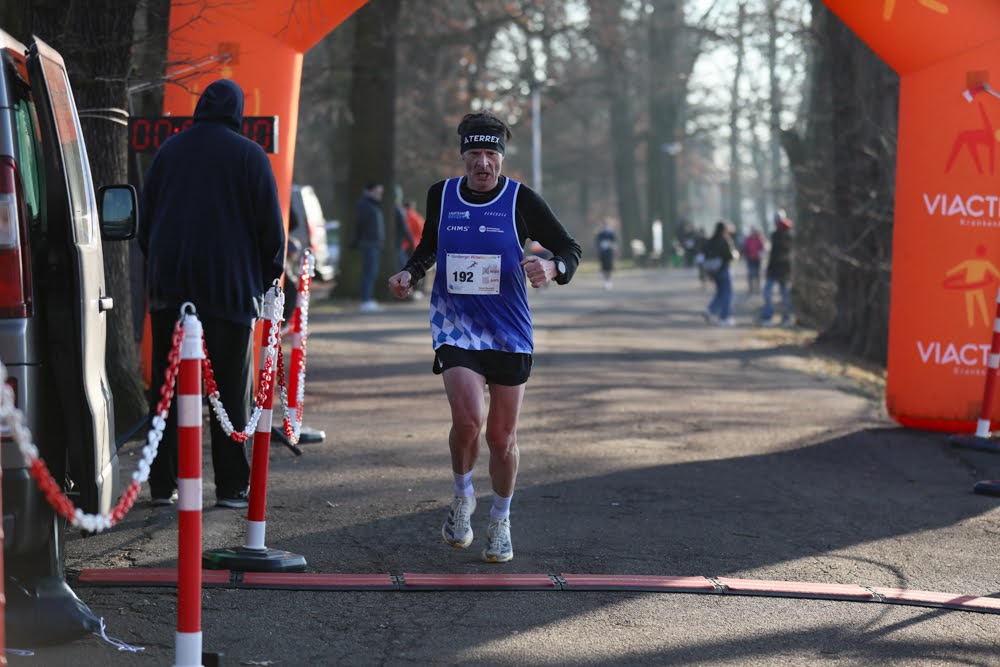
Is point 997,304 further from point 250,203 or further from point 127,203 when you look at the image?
point 127,203

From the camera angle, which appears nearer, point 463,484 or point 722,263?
point 463,484

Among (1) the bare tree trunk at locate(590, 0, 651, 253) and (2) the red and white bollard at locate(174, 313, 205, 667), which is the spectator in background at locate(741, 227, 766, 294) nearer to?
(1) the bare tree trunk at locate(590, 0, 651, 253)

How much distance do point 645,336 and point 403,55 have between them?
555 inches

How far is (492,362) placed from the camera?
266 inches

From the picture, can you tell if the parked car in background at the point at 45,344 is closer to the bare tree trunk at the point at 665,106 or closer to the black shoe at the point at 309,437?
the black shoe at the point at 309,437

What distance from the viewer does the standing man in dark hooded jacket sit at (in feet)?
24.2

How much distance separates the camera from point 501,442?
6.86 meters

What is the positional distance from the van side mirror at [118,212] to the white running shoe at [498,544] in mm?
2073

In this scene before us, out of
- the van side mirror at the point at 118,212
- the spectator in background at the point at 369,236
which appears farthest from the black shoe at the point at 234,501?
the spectator in background at the point at 369,236

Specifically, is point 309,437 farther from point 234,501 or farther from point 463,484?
point 463,484

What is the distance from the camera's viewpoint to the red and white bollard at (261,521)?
6.38 m

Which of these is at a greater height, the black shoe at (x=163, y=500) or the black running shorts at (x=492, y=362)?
the black running shorts at (x=492, y=362)

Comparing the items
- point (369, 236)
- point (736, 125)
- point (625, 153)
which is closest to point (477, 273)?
point (369, 236)

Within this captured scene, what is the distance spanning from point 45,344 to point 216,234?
6.89 ft
